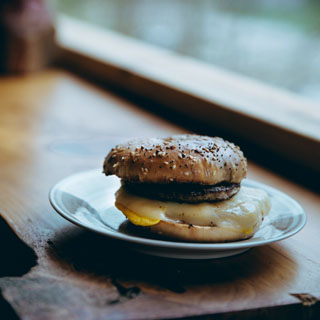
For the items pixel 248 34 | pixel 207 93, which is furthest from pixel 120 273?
pixel 248 34

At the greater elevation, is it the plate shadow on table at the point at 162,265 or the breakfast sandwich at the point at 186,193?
the breakfast sandwich at the point at 186,193

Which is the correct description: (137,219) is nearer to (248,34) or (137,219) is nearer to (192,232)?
(192,232)

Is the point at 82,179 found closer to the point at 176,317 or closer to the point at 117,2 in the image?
the point at 176,317

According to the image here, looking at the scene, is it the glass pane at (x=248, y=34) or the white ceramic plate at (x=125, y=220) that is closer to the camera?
the white ceramic plate at (x=125, y=220)

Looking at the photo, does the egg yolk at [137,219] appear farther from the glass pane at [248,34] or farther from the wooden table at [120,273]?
the glass pane at [248,34]

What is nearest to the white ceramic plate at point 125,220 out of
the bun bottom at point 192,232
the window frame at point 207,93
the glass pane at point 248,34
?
the bun bottom at point 192,232

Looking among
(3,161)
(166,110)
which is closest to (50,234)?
(3,161)
